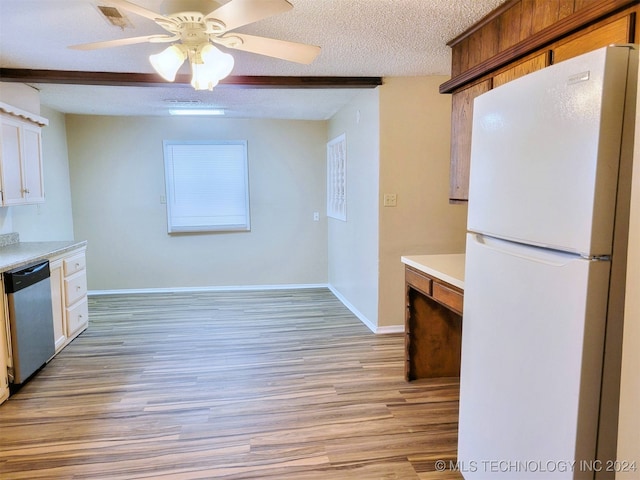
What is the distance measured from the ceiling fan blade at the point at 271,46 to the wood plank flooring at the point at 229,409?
2.06 metres

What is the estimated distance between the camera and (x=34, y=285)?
116 inches

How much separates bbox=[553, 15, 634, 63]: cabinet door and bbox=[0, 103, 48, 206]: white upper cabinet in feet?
12.2

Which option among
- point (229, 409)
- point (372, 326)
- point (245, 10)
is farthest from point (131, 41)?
point (372, 326)

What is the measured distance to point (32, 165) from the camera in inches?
145

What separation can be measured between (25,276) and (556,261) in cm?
319

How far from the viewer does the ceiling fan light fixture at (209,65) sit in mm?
1906

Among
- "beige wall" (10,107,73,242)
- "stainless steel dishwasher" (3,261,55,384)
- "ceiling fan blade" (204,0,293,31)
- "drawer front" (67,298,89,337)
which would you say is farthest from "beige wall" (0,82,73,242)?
"ceiling fan blade" (204,0,293,31)

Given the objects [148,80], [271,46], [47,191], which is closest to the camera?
[271,46]

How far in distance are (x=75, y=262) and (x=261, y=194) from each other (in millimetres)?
2515

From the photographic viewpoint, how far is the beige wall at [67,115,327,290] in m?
5.27

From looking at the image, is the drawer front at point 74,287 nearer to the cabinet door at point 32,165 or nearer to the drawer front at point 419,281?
the cabinet door at point 32,165

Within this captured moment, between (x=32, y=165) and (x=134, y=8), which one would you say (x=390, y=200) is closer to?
(x=134, y=8)

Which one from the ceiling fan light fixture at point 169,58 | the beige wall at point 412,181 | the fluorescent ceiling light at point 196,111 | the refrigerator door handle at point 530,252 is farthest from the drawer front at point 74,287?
the refrigerator door handle at point 530,252

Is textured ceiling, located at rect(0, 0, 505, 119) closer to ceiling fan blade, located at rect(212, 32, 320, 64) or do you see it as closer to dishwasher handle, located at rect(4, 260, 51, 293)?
ceiling fan blade, located at rect(212, 32, 320, 64)
